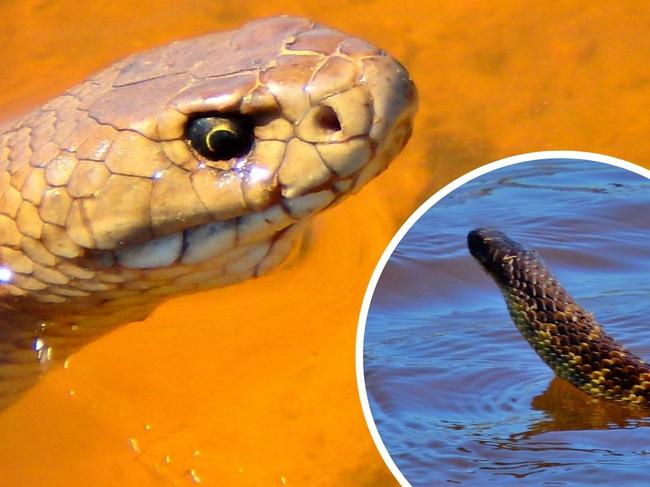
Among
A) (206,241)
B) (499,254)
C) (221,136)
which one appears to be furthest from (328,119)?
(499,254)

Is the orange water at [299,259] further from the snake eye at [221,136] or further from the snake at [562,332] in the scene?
the snake eye at [221,136]

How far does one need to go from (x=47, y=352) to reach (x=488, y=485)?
116 cm

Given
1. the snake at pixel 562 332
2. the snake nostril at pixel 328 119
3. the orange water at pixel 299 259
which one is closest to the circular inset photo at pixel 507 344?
the snake at pixel 562 332

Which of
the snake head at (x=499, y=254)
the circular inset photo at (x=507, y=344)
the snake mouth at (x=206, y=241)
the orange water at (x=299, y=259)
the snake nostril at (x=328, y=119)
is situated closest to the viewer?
the snake nostril at (x=328, y=119)

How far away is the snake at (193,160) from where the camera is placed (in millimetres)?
2227

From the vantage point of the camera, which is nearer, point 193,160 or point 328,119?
point 328,119

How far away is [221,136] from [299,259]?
4.01 ft

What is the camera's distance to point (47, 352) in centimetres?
299

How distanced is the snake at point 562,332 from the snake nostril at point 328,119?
58 centimetres

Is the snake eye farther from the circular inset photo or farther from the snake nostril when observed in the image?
the circular inset photo

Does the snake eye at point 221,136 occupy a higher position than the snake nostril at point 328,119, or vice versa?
the snake nostril at point 328,119

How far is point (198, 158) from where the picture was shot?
2322 millimetres

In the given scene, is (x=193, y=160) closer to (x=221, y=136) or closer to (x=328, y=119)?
(x=221, y=136)

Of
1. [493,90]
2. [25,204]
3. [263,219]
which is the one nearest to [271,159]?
[263,219]
